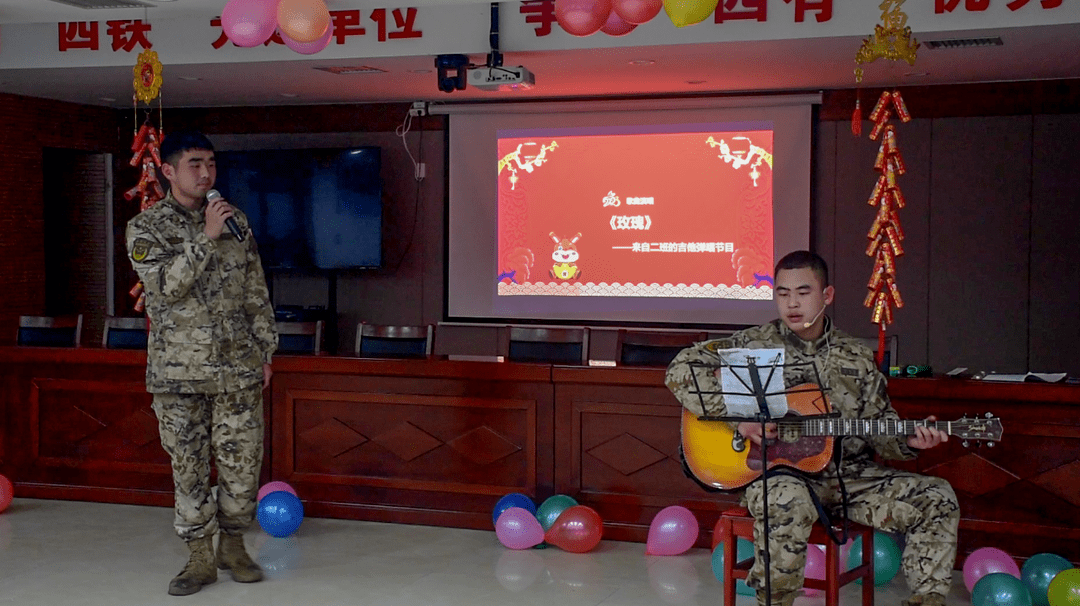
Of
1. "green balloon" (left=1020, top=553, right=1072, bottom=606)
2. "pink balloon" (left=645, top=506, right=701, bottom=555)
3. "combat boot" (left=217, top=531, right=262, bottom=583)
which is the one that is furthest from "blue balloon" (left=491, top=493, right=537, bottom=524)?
"green balloon" (left=1020, top=553, right=1072, bottom=606)

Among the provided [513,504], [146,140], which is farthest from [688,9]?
[146,140]

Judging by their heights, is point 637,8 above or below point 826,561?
above

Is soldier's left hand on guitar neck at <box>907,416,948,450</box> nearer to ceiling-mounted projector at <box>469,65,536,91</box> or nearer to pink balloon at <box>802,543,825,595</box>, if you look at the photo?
pink balloon at <box>802,543,825,595</box>

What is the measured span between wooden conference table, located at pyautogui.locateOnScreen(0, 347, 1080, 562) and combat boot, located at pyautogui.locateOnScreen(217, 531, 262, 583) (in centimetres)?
107

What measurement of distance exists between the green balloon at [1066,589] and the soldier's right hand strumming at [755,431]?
48.7 inches

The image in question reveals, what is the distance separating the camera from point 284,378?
5.41 m

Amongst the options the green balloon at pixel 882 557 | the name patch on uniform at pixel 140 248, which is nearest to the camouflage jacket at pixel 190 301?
the name patch on uniform at pixel 140 248

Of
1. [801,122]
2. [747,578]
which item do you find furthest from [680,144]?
[747,578]

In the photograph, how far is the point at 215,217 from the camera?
3.87 metres

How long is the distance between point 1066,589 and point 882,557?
619 mm

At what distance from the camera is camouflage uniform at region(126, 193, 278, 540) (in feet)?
12.9

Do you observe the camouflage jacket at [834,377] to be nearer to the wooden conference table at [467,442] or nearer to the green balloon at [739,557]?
the green balloon at [739,557]

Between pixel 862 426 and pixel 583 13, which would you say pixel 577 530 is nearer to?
pixel 862 426

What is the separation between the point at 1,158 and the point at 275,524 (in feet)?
15.9
